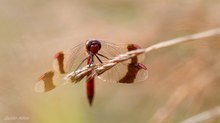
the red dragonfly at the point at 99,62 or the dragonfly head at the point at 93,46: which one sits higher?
A: the dragonfly head at the point at 93,46

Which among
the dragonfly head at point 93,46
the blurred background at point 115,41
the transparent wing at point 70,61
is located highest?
the dragonfly head at point 93,46

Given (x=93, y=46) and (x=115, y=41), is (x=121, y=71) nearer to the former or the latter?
(x=93, y=46)

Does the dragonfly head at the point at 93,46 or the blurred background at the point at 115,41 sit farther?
the blurred background at the point at 115,41

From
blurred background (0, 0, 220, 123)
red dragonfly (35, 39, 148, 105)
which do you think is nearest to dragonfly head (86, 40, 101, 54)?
red dragonfly (35, 39, 148, 105)

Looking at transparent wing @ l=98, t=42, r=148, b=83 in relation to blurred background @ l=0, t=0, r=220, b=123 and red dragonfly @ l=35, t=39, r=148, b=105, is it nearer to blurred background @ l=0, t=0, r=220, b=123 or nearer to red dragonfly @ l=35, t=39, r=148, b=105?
red dragonfly @ l=35, t=39, r=148, b=105

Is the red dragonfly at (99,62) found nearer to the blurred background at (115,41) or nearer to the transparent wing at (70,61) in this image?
the transparent wing at (70,61)

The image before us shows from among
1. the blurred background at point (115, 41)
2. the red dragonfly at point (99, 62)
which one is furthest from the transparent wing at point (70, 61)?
the blurred background at point (115, 41)

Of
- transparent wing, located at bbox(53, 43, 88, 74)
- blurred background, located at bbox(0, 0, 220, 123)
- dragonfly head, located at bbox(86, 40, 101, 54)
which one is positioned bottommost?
blurred background, located at bbox(0, 0, 220, 123)
